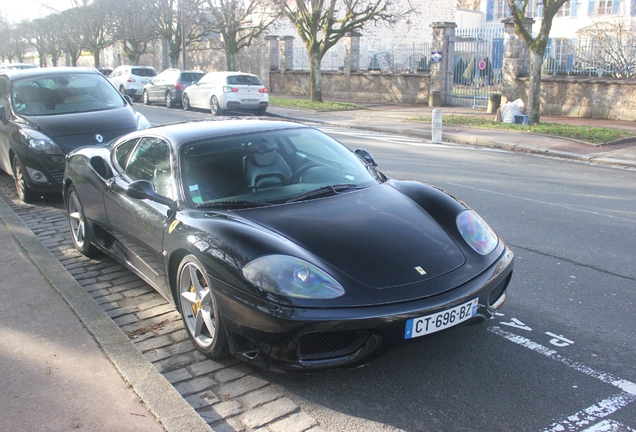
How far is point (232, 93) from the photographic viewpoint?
2284 centimetres

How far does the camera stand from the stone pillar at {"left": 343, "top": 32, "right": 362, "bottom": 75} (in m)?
30.5

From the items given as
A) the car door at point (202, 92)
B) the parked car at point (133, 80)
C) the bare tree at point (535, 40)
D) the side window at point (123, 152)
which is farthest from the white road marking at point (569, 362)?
the parked car at point (133, 80)

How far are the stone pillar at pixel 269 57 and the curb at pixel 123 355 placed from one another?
101 feet

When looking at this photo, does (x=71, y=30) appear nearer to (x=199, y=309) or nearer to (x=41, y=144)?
(x=41, y=144)

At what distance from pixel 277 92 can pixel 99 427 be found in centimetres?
3344

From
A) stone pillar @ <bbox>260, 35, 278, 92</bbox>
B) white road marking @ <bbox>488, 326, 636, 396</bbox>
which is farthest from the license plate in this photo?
stone pillar @ <bbox>260, 35, 278, 92</bbox>

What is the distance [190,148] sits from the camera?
181 inches

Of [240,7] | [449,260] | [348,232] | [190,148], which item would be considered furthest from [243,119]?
[240,7]

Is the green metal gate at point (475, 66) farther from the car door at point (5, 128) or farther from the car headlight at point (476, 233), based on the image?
the car headlight at point (476, 233)

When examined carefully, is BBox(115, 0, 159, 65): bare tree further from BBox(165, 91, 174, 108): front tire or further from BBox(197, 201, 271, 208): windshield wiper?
BBox(197, 201, 271, 208): windshield wiper

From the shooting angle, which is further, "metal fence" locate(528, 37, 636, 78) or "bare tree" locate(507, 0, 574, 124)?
"metal fence" locate(528, 37, 636, 78)

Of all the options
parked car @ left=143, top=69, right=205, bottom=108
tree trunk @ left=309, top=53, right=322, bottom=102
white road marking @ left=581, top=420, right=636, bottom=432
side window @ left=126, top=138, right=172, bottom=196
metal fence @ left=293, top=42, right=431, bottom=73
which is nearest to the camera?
white road marking @ left=581, top=420, right=636, bottom=432

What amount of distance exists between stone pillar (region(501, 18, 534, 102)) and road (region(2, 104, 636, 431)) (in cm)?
1623

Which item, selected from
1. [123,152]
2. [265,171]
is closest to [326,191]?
[265,171]
